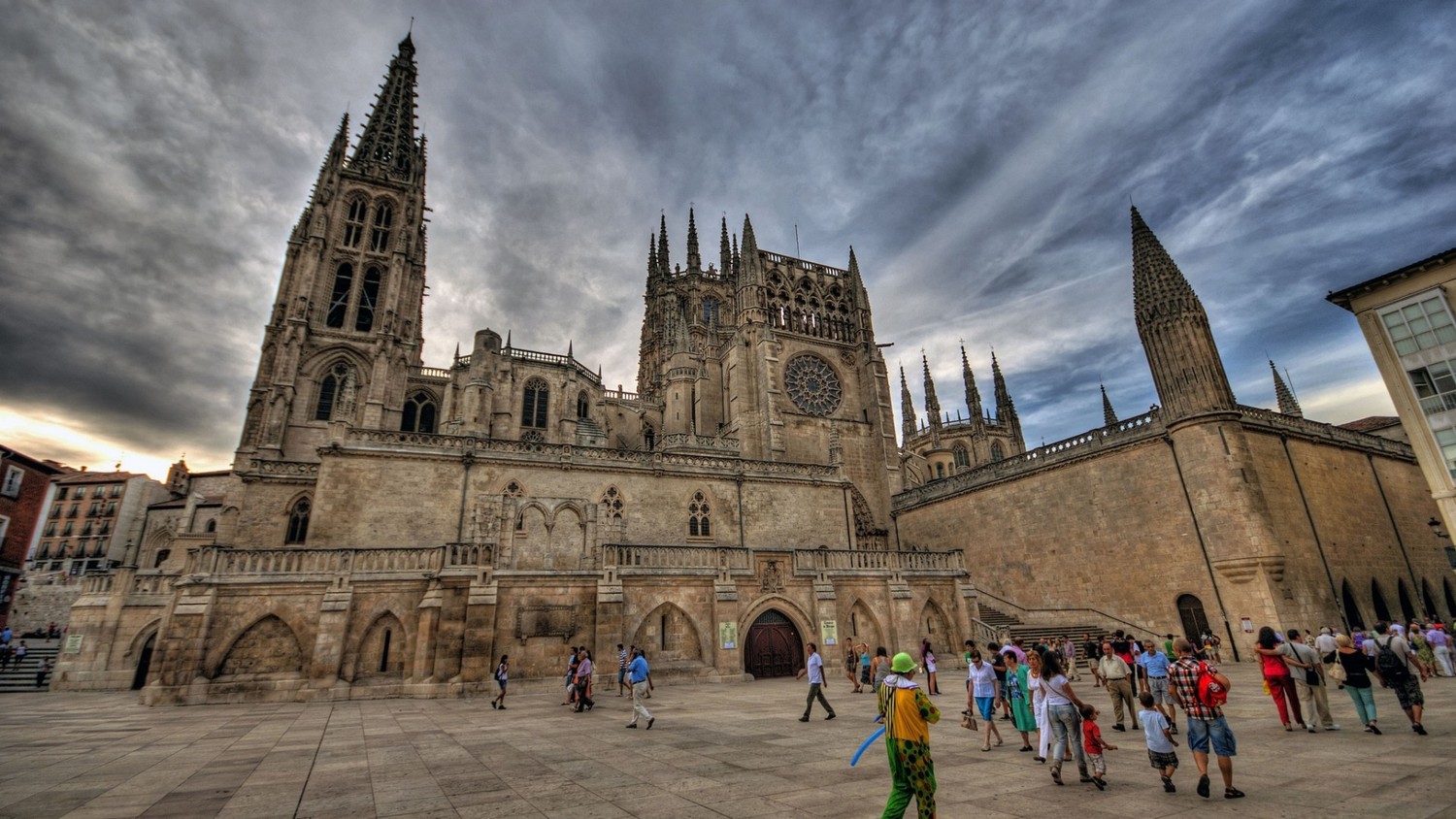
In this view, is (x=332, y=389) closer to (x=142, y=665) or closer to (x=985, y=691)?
(x=142, y=665)

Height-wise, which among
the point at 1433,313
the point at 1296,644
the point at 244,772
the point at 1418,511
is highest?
the point at 1433,313

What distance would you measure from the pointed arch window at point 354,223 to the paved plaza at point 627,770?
35.8m

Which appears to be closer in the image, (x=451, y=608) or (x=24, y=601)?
(x=451, y=608)

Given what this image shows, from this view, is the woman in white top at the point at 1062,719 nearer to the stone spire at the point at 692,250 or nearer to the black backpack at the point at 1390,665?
the black backpack at the point at 1390,665

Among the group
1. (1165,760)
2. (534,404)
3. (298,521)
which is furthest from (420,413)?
(1165,760)

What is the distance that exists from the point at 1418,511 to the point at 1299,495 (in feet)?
39.3

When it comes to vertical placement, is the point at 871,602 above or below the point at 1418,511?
below

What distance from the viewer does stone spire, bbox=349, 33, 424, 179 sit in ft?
145

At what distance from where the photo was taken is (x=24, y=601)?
36719 millimetres

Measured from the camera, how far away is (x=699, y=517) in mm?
26922

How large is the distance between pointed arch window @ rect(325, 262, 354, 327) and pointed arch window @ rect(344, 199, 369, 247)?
77.7 inches

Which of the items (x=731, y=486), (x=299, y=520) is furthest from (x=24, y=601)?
(x=731, y=486)

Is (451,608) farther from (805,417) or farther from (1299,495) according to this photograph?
(1299,495)

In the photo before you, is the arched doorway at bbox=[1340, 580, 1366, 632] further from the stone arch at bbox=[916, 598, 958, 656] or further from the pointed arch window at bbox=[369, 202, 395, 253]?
the pointed arch window at bbox=[369, 202, 395, 253]
